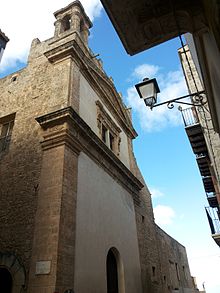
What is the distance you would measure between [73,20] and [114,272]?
34.6ft

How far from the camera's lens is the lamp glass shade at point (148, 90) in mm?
5029

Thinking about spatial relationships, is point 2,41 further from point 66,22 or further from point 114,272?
point 114,272

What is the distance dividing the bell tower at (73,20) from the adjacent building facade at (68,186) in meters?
0.05

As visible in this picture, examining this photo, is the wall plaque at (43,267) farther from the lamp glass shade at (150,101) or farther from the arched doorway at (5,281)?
the lamp glass shade at (150,101)

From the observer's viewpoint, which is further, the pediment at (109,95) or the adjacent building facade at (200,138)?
the pediment at (109,95)

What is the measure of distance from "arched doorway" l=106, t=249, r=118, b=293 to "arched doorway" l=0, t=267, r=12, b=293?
3.21 meters

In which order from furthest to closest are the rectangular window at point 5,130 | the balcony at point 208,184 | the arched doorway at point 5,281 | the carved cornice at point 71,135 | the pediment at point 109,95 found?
the balcony at point 208,184, the pediment at point 109,95, the rectangular window at point 5,130, the carved cornice at point 71,135, the arched doorway at point 5,281

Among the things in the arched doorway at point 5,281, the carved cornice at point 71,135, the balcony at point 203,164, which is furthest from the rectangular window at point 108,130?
the arched doorway at point 5,281

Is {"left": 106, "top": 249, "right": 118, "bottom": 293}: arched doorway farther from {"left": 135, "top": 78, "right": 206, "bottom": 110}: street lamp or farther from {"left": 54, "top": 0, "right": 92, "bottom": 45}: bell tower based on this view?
{"left": 54, "top": 0, "right": 92, "bottom": 45}: bell tower

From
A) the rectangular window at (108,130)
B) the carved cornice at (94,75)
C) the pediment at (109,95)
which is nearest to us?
the carved cornice at (94,75)

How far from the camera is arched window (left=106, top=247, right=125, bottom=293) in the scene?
8359 millimetres

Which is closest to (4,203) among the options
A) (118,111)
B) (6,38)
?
(6,38)

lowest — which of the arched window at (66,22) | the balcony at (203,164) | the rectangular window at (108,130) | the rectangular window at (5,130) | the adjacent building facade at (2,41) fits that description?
the balcony at (203,164)

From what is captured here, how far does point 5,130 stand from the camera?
9.77 metres
